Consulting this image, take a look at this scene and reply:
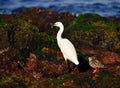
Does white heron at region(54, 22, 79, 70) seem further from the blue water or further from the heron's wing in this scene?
the blue water

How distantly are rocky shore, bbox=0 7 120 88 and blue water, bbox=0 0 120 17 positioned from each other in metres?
18.2

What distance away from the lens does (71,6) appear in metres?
44.8

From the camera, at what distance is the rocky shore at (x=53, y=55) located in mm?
14703

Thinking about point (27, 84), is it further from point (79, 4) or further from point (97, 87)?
point (79, 4)

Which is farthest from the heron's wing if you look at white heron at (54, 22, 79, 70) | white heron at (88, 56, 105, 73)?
white heron at (88, 56, 105, 73)

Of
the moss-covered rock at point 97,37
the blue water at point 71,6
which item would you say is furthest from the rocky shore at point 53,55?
the blue water at point 71,6

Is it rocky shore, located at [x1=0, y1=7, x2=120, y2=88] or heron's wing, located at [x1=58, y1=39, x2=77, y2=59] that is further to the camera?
heron's wing, located at [x1=58, y1=39, x2=77, y2=59]

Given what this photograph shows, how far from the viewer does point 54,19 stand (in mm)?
31453

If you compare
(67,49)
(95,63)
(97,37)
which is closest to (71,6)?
(97,37)

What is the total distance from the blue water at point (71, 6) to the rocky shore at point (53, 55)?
59.7 ft

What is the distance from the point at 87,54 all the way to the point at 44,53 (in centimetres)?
186

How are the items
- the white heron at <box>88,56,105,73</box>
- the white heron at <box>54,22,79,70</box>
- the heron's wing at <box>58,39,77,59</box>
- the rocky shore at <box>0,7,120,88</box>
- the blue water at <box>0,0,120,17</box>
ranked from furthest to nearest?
the blue water at <box>0,0,120,17</box> → the heron's wing at <box>58,39,77,59</box> → the white heron at <box>54,22,79,70</box> → the white heron at <box>88,56,105,73</box> → the rocky shore at <box>0,7,120,88</box>

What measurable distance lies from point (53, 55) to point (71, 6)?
26.9 metres

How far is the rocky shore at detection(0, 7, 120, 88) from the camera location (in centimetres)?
1470
